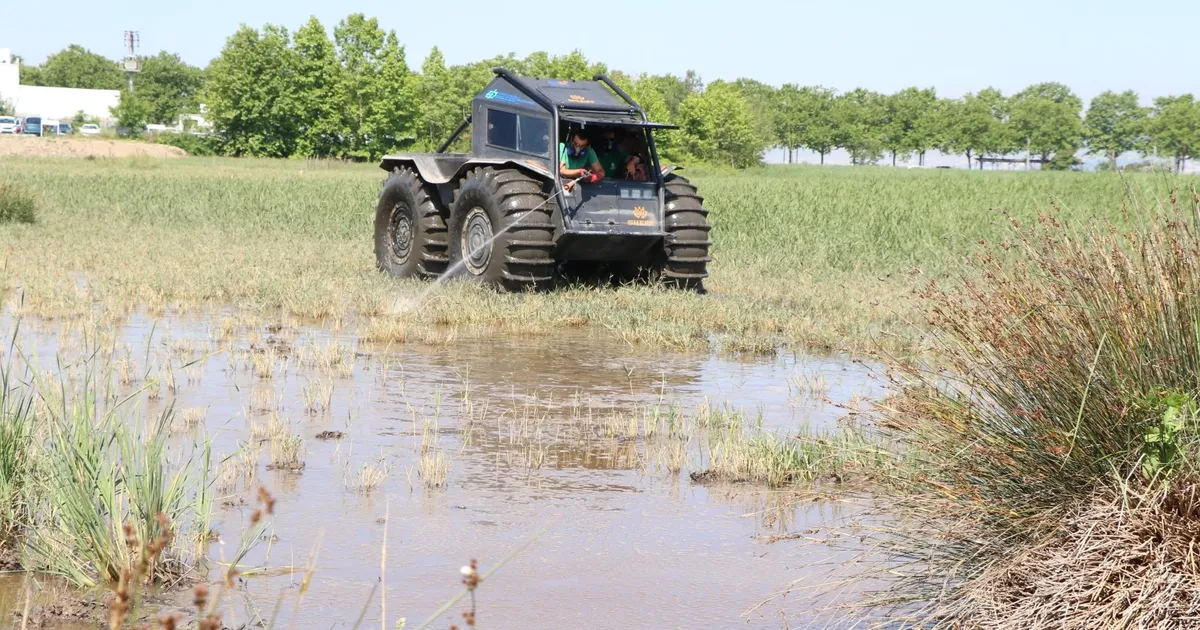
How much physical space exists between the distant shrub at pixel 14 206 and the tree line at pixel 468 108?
126 ft

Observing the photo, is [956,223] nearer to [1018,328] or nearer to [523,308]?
[523,308]

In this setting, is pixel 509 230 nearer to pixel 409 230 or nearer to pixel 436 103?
pixel 409 230

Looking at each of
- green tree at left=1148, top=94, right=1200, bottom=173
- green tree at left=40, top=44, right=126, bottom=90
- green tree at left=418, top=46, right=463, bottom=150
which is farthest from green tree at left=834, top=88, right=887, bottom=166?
green tree at left=40, top=44, right=126, bottom=90

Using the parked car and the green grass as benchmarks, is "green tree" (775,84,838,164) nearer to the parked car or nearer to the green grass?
the parked car

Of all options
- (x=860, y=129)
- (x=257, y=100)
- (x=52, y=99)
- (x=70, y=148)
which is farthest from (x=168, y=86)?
(x=70, y=148)

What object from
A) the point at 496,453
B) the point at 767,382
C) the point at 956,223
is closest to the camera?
the point at 496,453

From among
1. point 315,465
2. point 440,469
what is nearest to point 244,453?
point 315,465

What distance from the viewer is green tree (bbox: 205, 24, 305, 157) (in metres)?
83.2

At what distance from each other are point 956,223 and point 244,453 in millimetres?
16471

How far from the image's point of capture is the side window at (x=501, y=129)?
14648 millimetres

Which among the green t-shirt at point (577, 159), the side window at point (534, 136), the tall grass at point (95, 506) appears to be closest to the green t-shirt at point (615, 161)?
the green t-shirt at point (577, 159)

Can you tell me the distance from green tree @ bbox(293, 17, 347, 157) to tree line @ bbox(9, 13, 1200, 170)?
9 centimetres

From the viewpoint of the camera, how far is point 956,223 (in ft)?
69.1

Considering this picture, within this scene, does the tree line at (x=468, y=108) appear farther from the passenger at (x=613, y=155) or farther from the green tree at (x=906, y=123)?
the passenger at (x=613, y=155)
